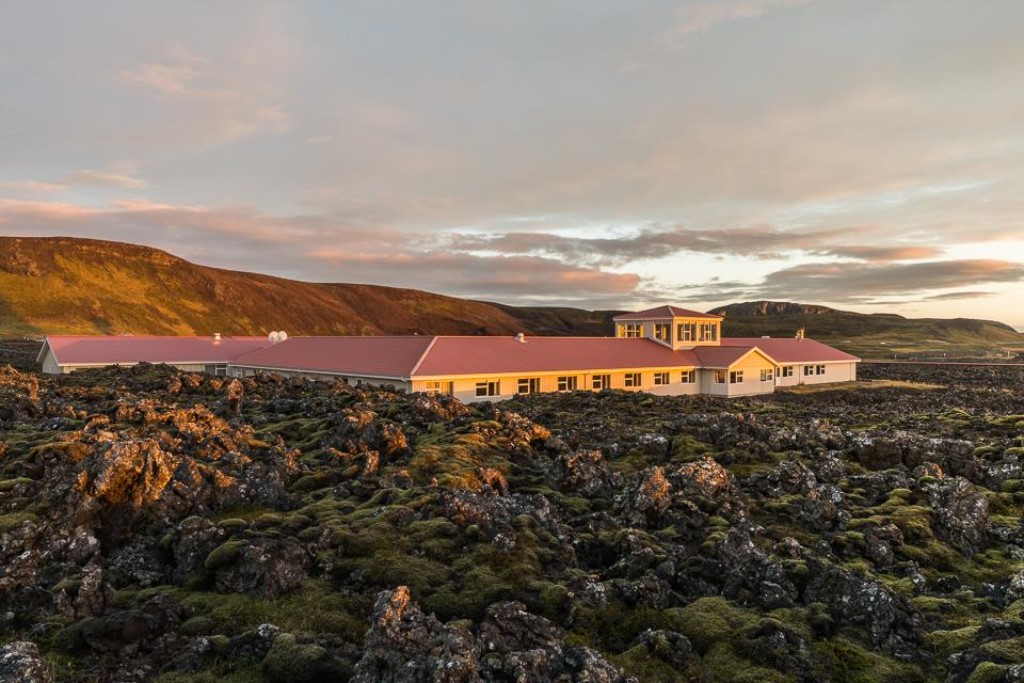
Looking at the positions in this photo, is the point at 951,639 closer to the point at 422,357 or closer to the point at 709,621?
the point at 709,621

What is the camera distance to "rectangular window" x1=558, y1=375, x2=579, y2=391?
2368 inches

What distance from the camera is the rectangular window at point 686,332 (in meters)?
72.9

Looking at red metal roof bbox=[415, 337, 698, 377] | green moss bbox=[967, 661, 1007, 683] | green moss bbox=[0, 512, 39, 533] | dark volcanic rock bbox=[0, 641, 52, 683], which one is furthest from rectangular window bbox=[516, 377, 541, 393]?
dark volcanic rock bbox=[0, 641, 52, 683]

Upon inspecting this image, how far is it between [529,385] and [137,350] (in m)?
49.1

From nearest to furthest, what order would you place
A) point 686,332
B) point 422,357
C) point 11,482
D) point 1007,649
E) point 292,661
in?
point 1007,649 → point 292,661 → point 11,482 → point 422,357 → point 686,332

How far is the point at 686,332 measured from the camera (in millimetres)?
73812

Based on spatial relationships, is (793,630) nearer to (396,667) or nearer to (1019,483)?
(396,667)

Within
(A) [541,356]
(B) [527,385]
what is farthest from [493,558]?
(A) [541,356]

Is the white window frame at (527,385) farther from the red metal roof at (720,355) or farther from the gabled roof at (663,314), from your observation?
the red metal roof at (720,355)

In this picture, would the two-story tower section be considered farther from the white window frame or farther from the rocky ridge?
the rocky ridge

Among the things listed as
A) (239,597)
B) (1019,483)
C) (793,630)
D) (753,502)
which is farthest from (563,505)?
(1019,483)

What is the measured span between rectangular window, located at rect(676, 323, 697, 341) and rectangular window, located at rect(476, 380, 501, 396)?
1065 inches

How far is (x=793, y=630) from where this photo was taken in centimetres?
1102

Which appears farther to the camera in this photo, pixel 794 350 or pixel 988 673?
pixel 794 350
